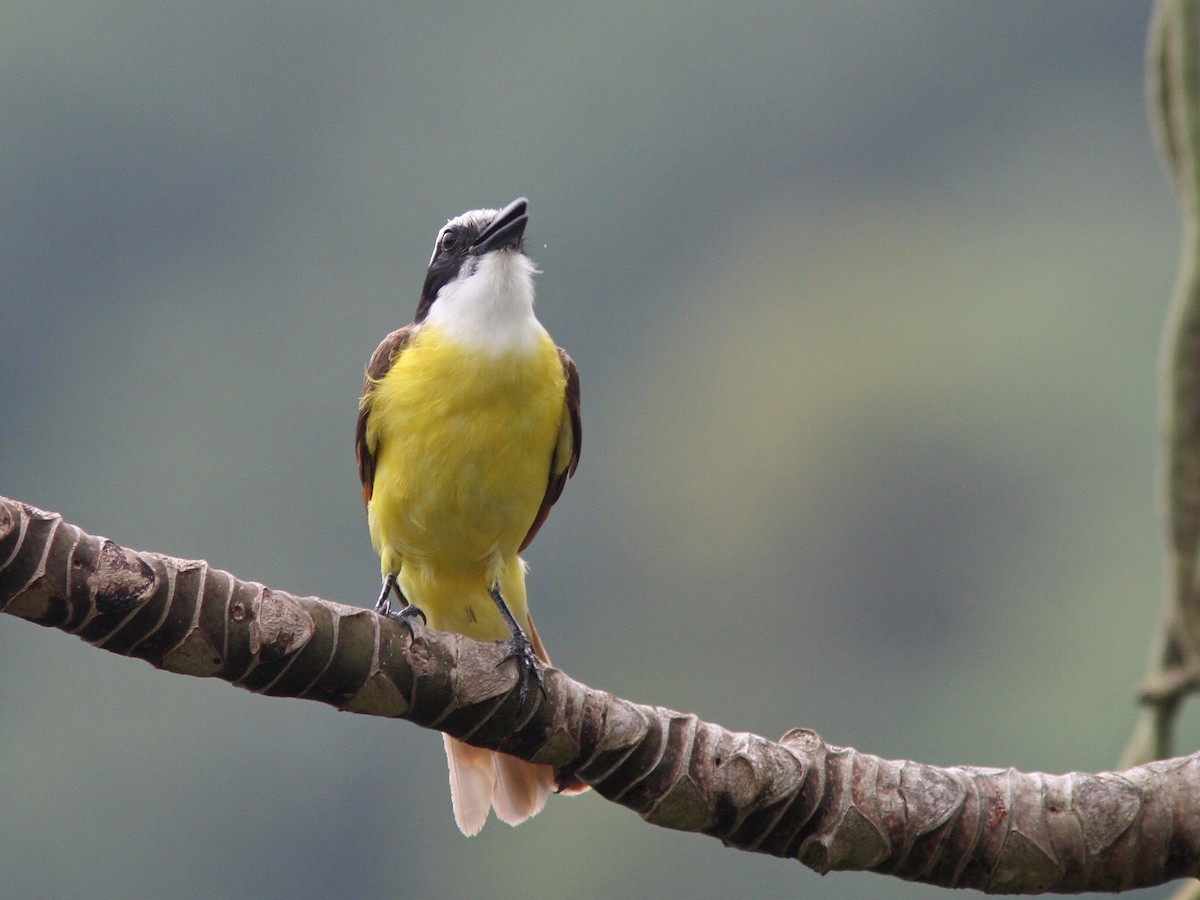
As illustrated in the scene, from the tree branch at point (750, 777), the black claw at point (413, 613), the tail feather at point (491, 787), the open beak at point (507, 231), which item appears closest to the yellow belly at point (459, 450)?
the black claw at point (413, 613)

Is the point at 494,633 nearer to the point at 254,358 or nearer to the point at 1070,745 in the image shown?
the point at 1070,745

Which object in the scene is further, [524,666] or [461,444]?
[461,444]

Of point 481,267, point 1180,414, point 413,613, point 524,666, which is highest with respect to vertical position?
point 481,267

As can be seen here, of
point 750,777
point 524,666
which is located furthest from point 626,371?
point 524,666

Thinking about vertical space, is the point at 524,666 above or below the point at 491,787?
below

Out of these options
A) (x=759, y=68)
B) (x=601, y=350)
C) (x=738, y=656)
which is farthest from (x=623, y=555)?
(x=759, y=68)

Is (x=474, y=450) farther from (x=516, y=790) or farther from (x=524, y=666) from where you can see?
(x=524, y=666)

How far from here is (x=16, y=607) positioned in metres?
3.15

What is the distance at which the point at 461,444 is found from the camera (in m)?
5.01

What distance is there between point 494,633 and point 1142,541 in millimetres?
38906

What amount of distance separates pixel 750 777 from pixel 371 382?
7.29 ft

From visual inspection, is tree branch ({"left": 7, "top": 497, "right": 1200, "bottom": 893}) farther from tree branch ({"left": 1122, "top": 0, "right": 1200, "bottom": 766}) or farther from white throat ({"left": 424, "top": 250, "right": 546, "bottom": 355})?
white throat ({"left": 424, "top": 250, "right": 546, "bottom": 355})

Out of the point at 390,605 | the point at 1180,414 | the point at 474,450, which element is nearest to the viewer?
the point at 1180,414

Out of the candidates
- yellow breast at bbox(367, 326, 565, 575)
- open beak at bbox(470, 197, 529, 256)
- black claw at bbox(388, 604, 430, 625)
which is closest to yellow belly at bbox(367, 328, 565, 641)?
yellow breast at bbox(367, 326, 565, 575)
